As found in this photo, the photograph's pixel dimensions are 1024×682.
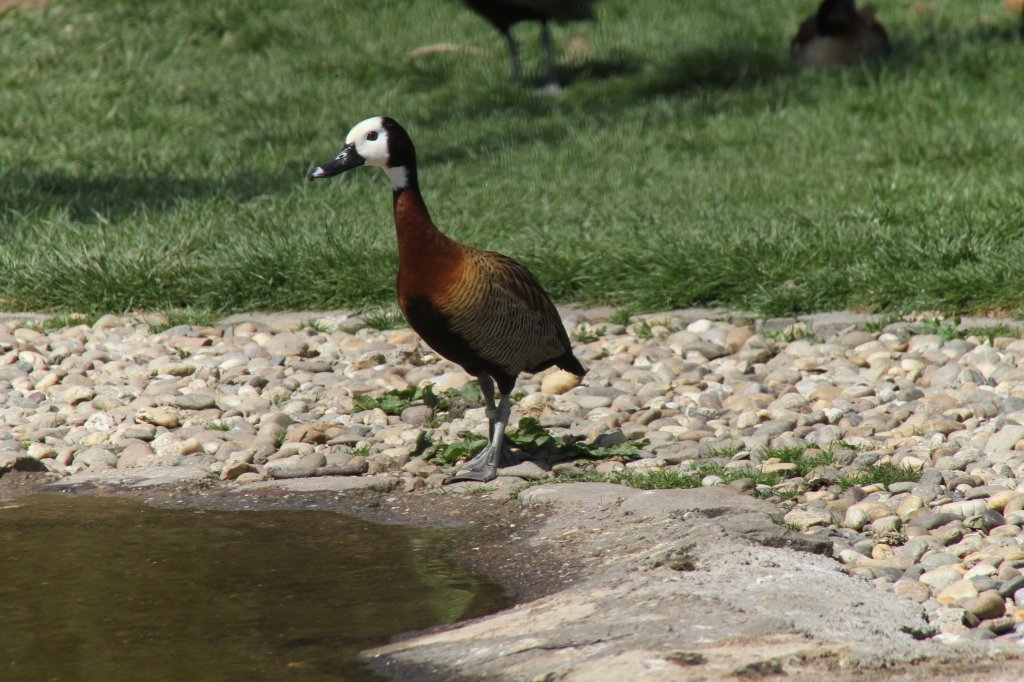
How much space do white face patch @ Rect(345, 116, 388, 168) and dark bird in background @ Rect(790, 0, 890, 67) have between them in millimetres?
6607

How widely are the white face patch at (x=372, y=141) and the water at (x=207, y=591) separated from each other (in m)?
1.15

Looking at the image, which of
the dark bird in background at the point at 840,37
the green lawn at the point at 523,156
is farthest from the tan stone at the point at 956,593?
the dark bird in background at the point at 840,37

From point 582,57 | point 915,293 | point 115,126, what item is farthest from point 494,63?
point 915,293

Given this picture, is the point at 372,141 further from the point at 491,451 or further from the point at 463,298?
the point at 491,451

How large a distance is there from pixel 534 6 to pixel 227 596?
7529 millimetres

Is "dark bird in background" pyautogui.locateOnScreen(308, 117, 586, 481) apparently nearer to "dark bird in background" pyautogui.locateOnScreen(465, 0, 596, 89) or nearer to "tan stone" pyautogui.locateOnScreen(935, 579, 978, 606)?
"tan stone" pyautogui.locateOnScreen(935, 579, 978, 606)

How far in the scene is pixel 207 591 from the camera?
353 centimetres

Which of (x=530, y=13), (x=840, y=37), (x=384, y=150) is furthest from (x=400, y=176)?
(x=840, y=37)

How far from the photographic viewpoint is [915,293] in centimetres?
584

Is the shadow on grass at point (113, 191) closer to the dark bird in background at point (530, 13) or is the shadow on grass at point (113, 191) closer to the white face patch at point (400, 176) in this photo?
the dark bird in background at point (530, 13)

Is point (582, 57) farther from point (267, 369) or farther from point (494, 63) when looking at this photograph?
point (267, 369)

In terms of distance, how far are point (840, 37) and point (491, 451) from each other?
694 centimetres

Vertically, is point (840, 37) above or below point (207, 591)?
above

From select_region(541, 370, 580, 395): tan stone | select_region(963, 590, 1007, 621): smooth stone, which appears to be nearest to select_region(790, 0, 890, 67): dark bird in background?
select_region(541, 370, 580, 395): tan stone
